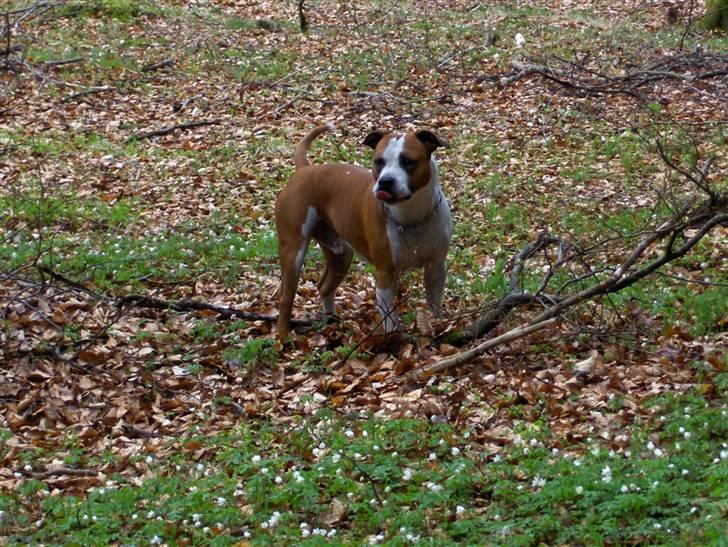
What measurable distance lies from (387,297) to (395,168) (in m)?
1.10

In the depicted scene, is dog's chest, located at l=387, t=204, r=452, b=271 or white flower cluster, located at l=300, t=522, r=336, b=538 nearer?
white flower cluster, located at l=300, t=522, r=336, b=538

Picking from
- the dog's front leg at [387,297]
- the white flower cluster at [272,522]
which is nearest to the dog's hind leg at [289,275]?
the dog's front leg at [387,297]

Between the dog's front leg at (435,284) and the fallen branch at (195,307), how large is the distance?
1.28 metres

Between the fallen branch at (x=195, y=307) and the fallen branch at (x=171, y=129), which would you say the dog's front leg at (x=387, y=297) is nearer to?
the fallen branch at (x=195, y=307)

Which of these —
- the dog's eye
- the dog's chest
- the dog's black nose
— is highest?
the dog's eye

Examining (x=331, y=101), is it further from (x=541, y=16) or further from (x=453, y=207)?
(x=541, y=16)

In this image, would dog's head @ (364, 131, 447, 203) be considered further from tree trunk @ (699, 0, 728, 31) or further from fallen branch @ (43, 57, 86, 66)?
tree trunk @ (699, 0, 728, 31)

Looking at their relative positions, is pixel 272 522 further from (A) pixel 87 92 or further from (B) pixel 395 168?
(A) pixel 87 92

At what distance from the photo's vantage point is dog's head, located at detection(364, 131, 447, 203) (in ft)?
24.8

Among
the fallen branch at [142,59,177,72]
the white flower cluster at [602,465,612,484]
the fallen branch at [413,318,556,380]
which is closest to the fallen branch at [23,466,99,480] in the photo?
the fallen branch at [413,318,556,380]

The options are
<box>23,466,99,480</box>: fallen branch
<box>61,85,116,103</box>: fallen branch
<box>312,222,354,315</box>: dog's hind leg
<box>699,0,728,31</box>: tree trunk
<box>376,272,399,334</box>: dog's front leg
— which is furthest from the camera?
<box>699,0,728,31</box>: tree trunk

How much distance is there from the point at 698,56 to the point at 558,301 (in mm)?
10073

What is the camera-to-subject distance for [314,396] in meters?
7.38

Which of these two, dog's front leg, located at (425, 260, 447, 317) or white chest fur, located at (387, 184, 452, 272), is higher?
white chest fur, located at (387, 184, 452, 272)
